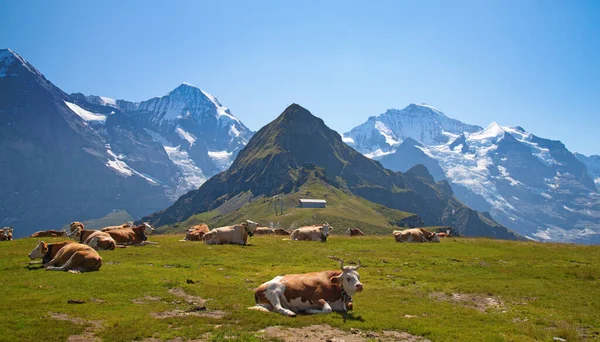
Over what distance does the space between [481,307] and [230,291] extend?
998 centimetres

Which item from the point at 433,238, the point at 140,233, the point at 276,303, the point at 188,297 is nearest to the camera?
the point at 276,303

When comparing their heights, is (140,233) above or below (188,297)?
above

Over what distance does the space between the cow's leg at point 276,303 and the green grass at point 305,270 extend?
0.52 metres

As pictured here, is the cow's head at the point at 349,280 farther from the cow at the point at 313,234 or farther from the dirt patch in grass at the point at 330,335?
the cow at the point at 313,234

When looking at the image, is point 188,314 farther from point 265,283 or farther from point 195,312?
point 265,283

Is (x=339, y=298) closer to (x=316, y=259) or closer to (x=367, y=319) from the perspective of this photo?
(x=367, y=319)

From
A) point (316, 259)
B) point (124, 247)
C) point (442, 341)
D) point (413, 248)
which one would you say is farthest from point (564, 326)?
point (124, 247)

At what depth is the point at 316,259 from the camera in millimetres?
28891

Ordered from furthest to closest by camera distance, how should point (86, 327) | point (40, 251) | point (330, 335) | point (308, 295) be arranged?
point (40, 251), point (308, 295), point (330, 335), point (86, 327)

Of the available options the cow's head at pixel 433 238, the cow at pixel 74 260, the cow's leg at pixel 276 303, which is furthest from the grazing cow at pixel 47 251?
the cow's head at pixel 433 238

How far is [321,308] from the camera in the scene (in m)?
16.7

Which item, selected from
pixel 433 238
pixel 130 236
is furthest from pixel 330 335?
pixel 433 238

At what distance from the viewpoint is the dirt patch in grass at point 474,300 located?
60.0 feet

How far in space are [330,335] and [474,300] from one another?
848 centimetres
